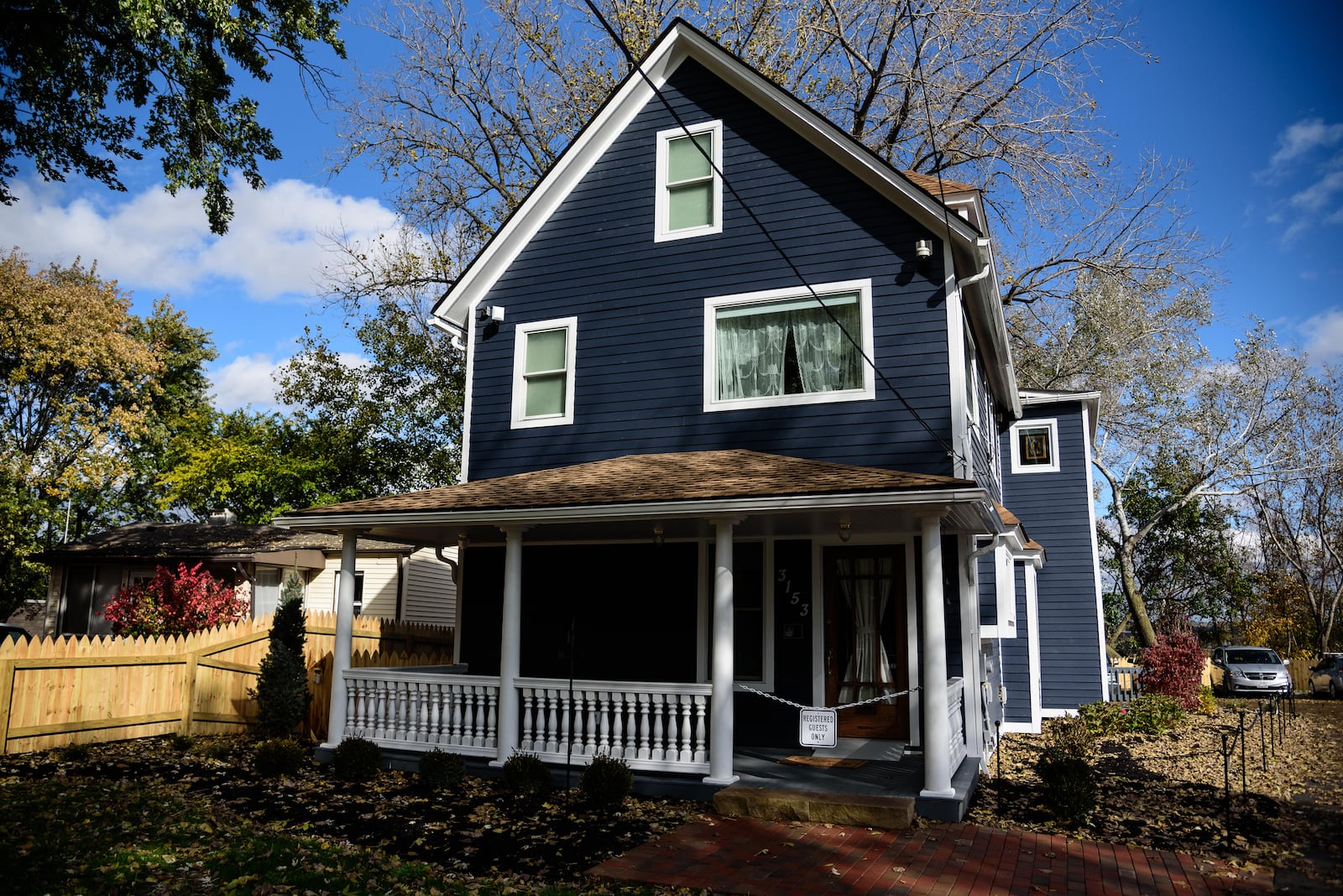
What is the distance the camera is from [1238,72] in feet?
40.9

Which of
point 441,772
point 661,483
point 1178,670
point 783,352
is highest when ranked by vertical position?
point 783,352

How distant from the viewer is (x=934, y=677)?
8672 millimetres

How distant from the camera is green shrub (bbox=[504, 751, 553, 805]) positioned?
31.1 feet

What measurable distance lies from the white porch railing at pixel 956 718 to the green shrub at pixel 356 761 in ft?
20.8

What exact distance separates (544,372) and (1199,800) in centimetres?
977

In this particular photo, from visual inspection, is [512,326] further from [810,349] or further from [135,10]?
[135,10]

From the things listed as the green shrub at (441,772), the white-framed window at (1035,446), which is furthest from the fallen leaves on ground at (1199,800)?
the white-framed window at (1035,446)

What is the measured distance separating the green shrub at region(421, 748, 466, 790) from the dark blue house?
65 cm

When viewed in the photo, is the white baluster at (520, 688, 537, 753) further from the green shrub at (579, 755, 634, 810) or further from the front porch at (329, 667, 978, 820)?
the green shrub at (579, 755, 634, 810)

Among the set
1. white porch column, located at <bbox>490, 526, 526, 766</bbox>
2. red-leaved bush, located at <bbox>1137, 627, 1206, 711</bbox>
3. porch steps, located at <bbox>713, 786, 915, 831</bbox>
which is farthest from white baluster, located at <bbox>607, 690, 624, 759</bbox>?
red-leaved bush, located at <bbox>1137, 627, 1206, 711</bbox>

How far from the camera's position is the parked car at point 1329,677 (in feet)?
84.8

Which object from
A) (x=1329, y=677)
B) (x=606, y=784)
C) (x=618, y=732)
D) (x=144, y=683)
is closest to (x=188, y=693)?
(x=144, y=683)

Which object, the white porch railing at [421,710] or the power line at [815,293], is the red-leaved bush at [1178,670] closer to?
the power line at [815,293]

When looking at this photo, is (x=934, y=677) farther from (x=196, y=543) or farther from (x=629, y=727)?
(x=196, y=543)
